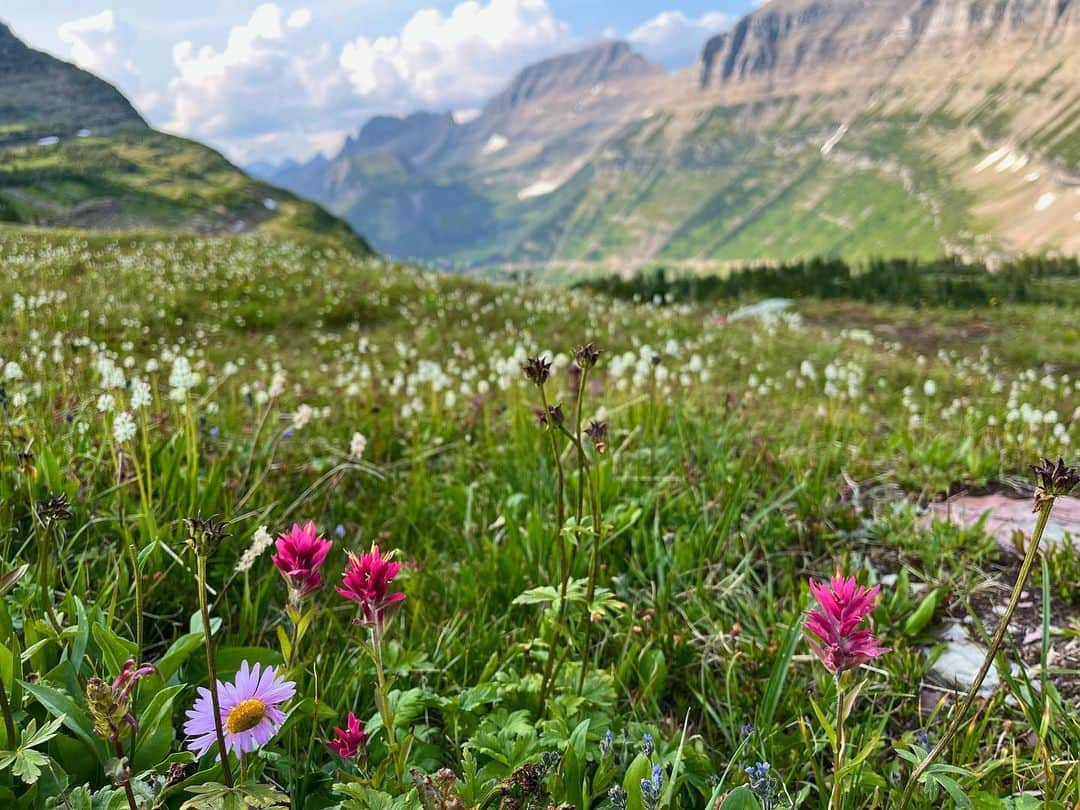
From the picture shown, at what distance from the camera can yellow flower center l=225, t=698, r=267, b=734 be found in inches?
58.3

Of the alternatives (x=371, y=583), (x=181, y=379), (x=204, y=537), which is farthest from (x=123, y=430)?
(x=371, y=583)

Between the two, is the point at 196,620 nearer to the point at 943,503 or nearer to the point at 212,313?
the point at 943,503

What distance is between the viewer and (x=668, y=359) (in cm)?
1118

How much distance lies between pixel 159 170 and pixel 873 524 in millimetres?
148076

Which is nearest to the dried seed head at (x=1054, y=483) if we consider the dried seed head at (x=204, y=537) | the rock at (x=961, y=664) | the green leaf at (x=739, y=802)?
the green leaf at (x=739, y=802)

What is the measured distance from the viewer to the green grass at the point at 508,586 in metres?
1.97

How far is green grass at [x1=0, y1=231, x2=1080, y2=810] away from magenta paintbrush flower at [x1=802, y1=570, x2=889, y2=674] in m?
0.12

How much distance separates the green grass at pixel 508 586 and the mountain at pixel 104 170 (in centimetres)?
4535

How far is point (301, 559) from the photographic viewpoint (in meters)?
1.60

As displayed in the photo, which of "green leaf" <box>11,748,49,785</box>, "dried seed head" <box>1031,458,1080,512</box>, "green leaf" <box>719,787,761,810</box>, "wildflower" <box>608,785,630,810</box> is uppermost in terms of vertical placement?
"dried seed head" <box>1031,458,1080,512</box>

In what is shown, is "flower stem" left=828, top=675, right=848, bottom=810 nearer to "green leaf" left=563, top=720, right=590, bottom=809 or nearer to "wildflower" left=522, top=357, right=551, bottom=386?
"green leaf" left=563, top=720, right=590, bottom=809

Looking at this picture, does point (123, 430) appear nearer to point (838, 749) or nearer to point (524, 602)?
point (524, 602)

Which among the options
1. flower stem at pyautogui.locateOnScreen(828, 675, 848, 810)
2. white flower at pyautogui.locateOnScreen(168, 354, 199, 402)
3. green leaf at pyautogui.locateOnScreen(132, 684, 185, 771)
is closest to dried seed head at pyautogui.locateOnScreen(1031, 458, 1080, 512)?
flower stem at pyautogui.locateOnScreen(828, 675, 848, 810)

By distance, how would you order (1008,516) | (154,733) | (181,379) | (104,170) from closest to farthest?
(154,733) < (181,379) < (1008,516) < (104,170)
